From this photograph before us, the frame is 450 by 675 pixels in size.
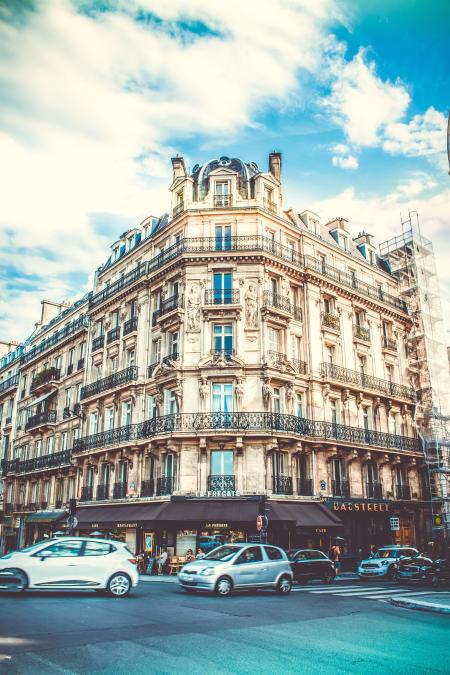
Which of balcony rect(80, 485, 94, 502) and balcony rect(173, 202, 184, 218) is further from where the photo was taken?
balcony rect(80, 485, 94, 502)

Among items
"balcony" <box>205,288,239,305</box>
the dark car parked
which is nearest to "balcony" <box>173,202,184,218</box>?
"balcony" <box>205,288,239,305</box>

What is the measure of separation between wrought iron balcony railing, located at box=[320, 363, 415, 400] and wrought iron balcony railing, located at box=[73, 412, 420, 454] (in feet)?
7.85

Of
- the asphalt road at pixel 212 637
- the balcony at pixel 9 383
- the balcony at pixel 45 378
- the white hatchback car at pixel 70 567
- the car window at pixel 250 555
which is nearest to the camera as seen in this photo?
the asphalt road at pixel 212 637

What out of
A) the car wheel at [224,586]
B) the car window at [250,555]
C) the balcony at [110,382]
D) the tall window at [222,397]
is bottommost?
the car wheel at [224,586]

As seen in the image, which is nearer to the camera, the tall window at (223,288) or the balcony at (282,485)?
the balcony at (282,485)

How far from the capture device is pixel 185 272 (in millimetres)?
25719

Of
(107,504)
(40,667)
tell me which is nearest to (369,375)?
(107,504)

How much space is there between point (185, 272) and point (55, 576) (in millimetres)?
16299

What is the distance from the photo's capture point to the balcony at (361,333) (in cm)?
2969

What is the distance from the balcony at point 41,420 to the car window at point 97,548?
947 inches

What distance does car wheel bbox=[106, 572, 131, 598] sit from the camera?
12086mm

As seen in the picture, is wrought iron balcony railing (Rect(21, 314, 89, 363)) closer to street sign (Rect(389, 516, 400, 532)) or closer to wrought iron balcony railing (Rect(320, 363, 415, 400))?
wrought iron balcony railing (Rect(320, 363, 415, 400))

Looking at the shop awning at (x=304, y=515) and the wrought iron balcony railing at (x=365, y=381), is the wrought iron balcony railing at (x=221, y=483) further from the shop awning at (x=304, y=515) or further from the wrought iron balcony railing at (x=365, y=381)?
the wrought iron balcony railing at (x=365, y=381)

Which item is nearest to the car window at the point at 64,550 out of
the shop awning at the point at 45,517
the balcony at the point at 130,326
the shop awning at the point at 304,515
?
the shop awning at the point at 304,515
